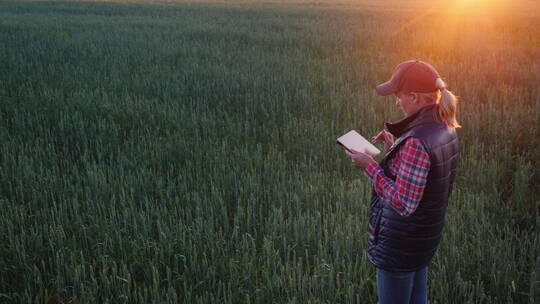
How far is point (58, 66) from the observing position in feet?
28.9

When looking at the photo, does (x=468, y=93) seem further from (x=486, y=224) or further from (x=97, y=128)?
(x=97, y=128)

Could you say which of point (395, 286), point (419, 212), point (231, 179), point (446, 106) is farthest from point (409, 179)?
point (231, 179)

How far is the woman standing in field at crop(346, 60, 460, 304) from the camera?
1637 millimetres

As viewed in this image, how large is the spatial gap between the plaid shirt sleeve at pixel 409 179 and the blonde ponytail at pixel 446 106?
141mm

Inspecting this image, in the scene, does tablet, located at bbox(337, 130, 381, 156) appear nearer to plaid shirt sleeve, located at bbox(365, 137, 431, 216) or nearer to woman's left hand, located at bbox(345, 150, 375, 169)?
woman's left hand, located at bbox(345, 150, 375, 169)

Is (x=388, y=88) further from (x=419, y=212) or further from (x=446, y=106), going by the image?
(x=419, y=212)

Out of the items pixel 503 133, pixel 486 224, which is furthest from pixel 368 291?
pixel 503 133

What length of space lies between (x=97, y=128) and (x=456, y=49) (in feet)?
28.4

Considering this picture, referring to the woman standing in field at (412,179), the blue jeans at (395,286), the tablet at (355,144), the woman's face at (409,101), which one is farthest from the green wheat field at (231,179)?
the woman's face at (409,101)

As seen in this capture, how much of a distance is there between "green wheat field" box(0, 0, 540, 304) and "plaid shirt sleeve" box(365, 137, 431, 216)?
905mm

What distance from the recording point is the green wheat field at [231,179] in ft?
8.79

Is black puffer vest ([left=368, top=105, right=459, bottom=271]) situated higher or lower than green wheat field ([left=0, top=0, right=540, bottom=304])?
higher

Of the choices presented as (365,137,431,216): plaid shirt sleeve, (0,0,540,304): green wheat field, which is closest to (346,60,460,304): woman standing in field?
(365,137,431,216): plaid shirt sleeve

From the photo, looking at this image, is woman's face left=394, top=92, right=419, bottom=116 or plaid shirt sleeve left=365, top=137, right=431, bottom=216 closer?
plaid shirt sleeve left=365, top=137, right=431, bottom=216
